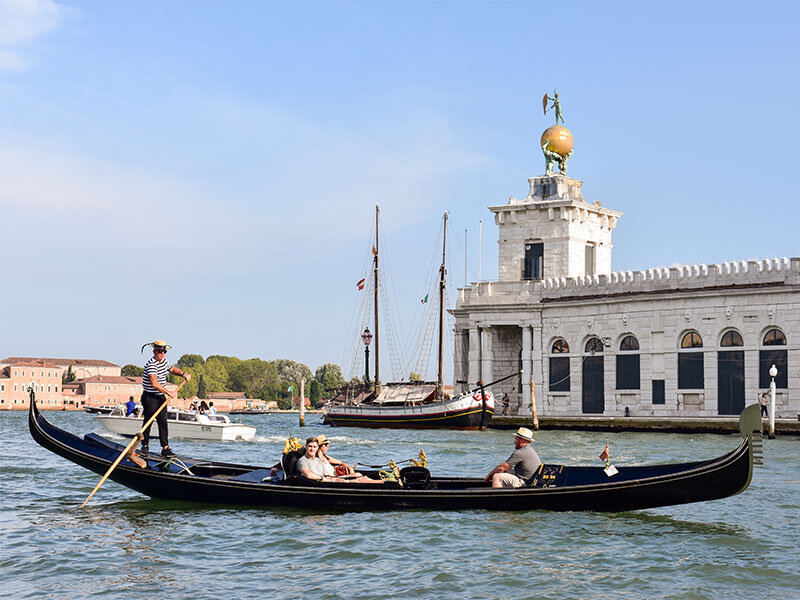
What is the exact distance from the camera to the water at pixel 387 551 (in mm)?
11492

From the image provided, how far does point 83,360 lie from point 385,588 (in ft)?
554

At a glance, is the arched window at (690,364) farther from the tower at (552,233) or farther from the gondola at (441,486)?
the gondola at (441,486)

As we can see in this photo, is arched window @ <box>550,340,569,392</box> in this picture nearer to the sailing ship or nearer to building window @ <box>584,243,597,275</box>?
the sailing ship

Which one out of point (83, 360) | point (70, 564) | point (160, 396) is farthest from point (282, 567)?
point (83, 360)

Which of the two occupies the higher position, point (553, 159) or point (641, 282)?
point (553, 159)

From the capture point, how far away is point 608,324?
46.4 metres

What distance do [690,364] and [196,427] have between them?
806 inches

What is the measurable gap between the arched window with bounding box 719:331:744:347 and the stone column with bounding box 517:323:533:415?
33.5 ft

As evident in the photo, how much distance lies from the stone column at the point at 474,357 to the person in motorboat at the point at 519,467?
36379 mm

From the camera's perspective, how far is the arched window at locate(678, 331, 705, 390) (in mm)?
42781

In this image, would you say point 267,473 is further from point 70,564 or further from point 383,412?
point 383,412

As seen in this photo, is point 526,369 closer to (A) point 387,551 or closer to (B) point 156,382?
(B) point 156,382

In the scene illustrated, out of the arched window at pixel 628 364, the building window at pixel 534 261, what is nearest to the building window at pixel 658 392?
the arched window at pixel 628 364

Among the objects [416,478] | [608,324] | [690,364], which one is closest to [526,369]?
[608,324]
